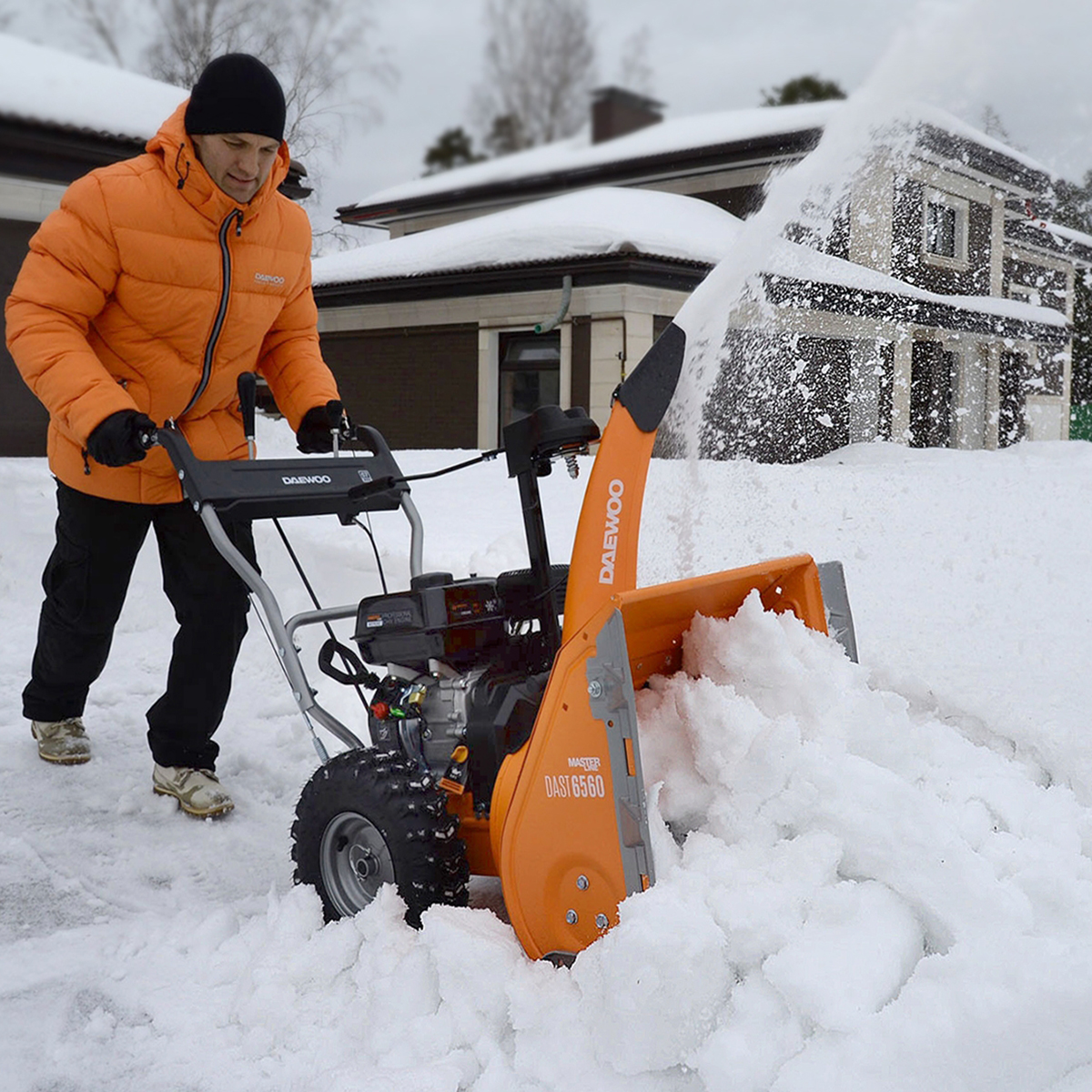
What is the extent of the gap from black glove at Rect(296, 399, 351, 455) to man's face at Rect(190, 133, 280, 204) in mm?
568

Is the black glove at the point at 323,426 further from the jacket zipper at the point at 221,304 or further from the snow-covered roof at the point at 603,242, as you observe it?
the snow-covered roof at the point at 603,242

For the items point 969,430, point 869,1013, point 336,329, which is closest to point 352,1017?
point 869,1013

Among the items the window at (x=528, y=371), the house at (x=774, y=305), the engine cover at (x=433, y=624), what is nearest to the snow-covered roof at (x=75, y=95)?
the house at (x=774, y=305)

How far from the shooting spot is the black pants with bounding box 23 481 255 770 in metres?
3.01

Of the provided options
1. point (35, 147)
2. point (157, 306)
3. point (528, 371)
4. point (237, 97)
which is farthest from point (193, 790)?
point (528, 371)

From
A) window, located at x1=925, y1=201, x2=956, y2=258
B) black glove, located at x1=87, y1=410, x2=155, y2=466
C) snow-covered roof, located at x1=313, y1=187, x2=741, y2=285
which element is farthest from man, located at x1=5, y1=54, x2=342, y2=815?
snow-covered roof, located at x1=313, y1=187, x2=741, y2=285

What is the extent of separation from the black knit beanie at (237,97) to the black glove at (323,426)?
716 millimetres

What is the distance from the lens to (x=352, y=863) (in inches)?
90.5

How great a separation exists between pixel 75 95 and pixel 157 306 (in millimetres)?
8028

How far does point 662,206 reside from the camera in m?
12.6

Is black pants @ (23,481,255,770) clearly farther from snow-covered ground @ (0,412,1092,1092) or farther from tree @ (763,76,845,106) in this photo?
tree @ (763,76,845,106)

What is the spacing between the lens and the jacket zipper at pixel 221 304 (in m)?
2.74

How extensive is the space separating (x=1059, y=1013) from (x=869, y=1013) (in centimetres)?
26

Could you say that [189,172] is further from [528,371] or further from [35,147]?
[528,371]
